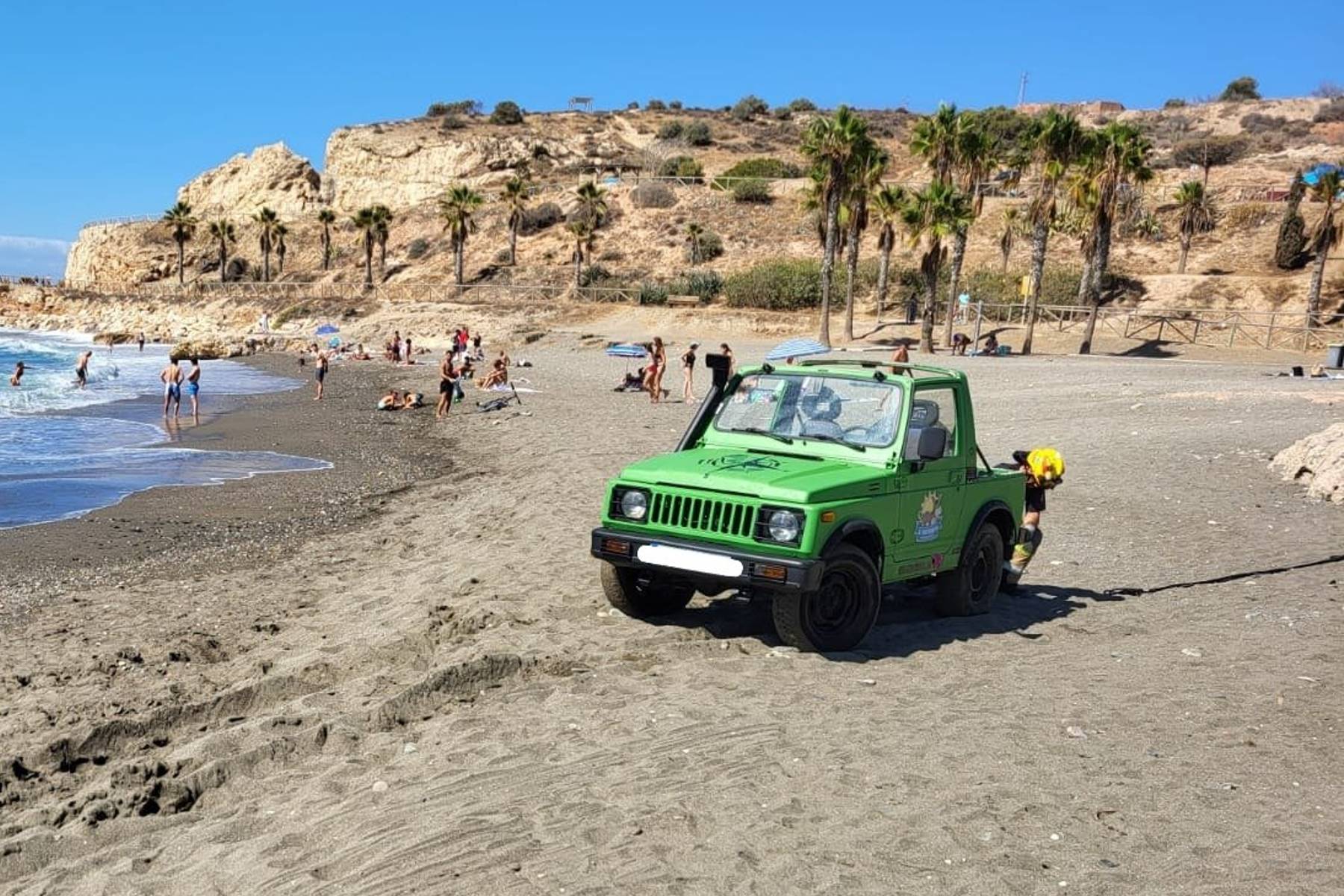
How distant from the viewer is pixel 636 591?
8172 mm

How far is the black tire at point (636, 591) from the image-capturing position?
8086 mm

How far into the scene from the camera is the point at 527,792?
17.3 feet

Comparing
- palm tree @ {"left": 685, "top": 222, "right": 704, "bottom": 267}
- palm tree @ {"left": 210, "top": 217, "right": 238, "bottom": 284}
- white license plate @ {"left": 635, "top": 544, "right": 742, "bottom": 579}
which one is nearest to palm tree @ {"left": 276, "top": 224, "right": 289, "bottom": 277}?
palm tree @ {"left": 210, "top": 217, "right": 238, "bottom": 284}

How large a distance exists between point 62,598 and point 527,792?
6.62 metres

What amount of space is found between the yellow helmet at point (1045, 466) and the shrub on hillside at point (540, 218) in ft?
229

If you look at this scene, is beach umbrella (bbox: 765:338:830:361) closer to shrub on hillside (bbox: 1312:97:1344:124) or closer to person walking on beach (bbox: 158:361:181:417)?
person walking on beach (bbox: 158:361:181:417)

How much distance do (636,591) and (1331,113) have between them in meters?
102

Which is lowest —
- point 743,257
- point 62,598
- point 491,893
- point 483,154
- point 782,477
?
point 62,598

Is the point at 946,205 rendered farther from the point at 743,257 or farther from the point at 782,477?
the point at 782,477

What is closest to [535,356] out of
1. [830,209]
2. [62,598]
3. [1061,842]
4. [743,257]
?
[830,209]

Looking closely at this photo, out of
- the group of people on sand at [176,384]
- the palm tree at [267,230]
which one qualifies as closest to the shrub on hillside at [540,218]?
the palm tree at [267,230]

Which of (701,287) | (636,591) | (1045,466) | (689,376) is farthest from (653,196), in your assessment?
(636,591)

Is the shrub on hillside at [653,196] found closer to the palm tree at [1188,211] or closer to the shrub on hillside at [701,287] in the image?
the shrub on hillside at [701,287]

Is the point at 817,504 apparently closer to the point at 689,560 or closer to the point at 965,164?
the point at 689,560
